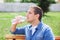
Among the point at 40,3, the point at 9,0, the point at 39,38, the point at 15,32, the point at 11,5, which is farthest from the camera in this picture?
the point at 9,0

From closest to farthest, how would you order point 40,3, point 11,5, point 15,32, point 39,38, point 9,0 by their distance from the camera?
point 39,38
point 15,32
point 40,3
point 11,5
point 9,0

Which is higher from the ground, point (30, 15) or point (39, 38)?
point (30, 15)

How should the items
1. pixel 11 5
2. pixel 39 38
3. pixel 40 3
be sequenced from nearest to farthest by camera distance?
1. pixel 39 38
2. pixel 40 3
3. pixel 11 5

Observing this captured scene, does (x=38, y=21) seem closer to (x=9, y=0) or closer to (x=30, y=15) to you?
(x=30, y=15)

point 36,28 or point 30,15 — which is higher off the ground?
point 30,15

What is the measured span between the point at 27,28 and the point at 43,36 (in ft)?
1.01

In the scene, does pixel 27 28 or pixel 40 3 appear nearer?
pixel 27 28

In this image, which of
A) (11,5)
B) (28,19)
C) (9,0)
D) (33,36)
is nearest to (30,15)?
(28,19)

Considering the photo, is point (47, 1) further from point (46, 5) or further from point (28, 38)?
point (28, 38)

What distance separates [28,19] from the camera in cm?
350

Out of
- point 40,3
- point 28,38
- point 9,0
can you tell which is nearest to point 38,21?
point 28,38

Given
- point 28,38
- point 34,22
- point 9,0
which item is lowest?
point 9,0

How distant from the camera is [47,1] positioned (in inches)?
743

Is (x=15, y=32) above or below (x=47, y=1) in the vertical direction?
above
